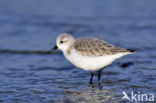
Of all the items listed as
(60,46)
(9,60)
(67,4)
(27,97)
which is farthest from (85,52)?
(67,4)

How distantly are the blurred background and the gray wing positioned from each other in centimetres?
66

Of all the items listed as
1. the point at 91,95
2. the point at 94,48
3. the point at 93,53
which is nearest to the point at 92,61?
the point at 93,53

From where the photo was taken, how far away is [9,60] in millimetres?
9383

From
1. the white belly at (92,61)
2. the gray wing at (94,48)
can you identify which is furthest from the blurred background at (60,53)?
the gray wing at (94,48)

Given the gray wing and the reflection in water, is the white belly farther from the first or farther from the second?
the reflection in water

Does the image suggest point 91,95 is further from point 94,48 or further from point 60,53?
point 60,53

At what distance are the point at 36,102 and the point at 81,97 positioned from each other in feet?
2.84

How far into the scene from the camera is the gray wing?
7.19 metres

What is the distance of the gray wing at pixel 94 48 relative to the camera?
23.6 feet

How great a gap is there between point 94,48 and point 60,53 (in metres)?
3.04

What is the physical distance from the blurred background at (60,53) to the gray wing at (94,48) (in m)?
0.66

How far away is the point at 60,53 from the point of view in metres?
10.2

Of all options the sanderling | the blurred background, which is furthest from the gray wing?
the blurred background

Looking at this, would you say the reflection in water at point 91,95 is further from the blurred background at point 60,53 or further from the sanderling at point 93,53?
the sanderling at point 93,53
